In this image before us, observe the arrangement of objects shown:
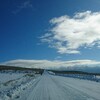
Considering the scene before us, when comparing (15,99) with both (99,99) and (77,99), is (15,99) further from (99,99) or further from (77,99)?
(99,99)

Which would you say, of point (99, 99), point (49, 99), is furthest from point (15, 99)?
point (99, 99)

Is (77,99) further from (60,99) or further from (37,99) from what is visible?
(37,99)

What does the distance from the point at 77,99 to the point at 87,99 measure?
57 centimetres

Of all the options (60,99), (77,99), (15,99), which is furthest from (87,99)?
(15,99)

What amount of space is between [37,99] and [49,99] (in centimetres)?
73

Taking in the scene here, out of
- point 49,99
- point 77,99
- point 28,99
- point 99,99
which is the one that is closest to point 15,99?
point 28,99

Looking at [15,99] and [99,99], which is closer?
[99,99]

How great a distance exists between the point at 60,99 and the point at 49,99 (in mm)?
661

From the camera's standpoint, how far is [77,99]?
12266 mm

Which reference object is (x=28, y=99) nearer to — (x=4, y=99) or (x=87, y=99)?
(x=4, y=99)

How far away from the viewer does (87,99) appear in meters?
12.3

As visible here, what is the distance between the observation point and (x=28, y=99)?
12.9 m

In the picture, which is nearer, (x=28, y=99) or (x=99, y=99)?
(x=99, y=99)

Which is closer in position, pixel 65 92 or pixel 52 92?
pixel 65 92
